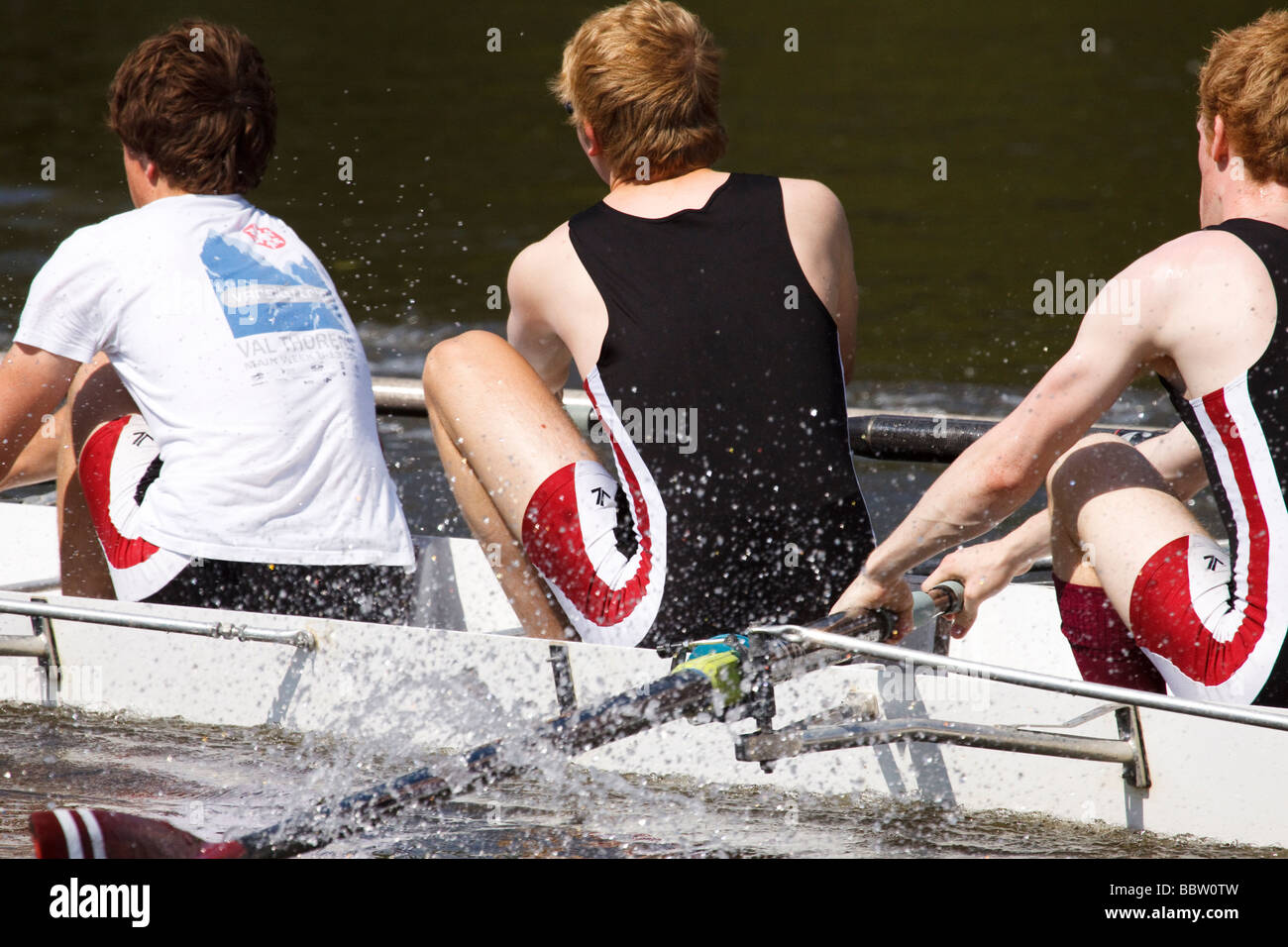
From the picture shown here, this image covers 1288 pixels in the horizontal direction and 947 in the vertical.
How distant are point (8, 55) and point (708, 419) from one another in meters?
18.2

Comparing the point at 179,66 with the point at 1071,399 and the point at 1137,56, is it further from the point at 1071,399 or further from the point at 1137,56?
the point at 1137,56

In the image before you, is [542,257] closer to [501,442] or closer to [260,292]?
[501,442]

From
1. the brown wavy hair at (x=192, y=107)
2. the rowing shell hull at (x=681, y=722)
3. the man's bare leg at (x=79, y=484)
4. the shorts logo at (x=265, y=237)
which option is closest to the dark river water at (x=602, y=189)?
the rowing shell hull at (x=681, y=722)

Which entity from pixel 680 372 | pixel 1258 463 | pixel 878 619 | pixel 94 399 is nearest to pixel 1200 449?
pixel 1258 463

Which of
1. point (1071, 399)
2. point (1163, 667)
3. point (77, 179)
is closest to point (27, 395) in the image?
point (1071, 399)

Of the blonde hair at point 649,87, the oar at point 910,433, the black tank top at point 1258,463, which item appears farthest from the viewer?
the oar at point 910,433

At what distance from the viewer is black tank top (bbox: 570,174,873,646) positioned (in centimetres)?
290

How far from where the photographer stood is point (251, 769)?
10.8 feet

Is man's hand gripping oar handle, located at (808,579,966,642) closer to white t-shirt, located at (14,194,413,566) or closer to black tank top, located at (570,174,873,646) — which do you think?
black tank top, located at (570,174,873,646)

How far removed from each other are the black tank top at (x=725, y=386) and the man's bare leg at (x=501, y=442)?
0.22m

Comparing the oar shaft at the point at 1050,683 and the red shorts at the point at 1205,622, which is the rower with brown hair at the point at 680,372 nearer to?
the oar shaft at the point at 1050,683

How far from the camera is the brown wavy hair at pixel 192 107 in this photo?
10.6 feet

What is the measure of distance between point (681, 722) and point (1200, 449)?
108 centimetres

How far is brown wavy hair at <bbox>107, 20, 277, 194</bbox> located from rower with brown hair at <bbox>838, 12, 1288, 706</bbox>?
1.58 m
